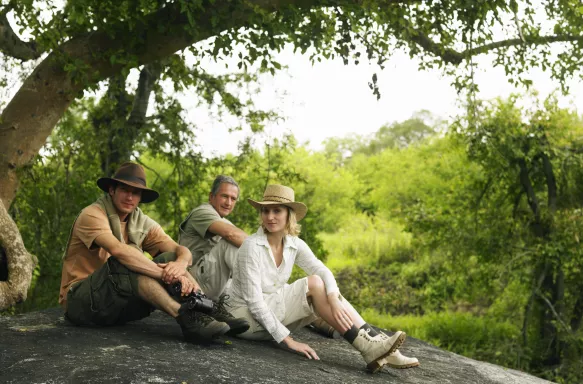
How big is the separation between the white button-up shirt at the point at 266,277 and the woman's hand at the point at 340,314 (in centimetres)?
8

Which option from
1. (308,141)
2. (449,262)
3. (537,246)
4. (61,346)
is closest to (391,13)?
(61,346)

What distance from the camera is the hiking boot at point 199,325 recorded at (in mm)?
5312

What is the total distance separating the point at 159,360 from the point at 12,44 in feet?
19.5

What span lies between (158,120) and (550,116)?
7713 mm

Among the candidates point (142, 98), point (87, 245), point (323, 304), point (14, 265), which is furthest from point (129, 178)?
point (142, 98)

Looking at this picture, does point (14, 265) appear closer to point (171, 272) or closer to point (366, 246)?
point (171, 272)

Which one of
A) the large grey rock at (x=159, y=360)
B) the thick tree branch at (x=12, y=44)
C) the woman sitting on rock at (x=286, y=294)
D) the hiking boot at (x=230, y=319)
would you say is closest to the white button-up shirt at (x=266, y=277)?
the woman sitting on rock at (x=286, y=294)

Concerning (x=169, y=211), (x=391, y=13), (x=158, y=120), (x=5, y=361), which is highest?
(x=391, y=13)

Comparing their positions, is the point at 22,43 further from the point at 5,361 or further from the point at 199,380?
the point at 199,380

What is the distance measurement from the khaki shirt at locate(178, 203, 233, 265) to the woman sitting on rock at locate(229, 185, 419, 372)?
32.2 inches

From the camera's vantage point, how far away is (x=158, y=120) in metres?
12.9

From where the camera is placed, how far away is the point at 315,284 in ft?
18.4

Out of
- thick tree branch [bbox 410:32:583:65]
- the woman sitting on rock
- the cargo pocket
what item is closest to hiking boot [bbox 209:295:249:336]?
the woman sitting on rock

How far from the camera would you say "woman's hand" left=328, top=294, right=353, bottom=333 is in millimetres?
5474
